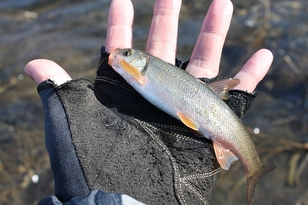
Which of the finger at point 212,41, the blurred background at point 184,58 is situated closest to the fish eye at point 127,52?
the finger at point 212,41

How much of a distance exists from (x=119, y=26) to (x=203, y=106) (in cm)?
144

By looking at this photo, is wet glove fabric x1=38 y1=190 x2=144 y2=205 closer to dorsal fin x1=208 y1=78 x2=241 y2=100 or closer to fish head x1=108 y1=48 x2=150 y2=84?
fish head x1=108 y1=48 x2=150 y2=84

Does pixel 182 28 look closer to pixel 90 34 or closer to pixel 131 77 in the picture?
pixel 90 34

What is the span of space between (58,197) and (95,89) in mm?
1089

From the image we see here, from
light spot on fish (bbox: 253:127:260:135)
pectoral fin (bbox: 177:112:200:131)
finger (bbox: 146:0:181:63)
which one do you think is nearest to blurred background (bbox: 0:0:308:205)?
light spot on fish (bbox: 253:127:260:135)

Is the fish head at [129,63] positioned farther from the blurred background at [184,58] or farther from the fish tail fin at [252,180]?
the blurred background at [184,58]

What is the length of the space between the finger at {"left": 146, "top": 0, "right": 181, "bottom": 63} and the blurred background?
1945 mm

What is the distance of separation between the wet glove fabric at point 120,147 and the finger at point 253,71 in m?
0.94

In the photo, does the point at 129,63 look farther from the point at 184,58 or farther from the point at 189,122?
the point at 184,58

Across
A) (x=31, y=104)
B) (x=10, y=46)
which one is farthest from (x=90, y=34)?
(x=31, y=104)

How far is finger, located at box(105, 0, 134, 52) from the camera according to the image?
4.00m

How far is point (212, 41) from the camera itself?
410cm

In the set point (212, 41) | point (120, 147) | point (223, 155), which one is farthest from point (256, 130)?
point (120, 147)

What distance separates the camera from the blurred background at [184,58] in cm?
485
